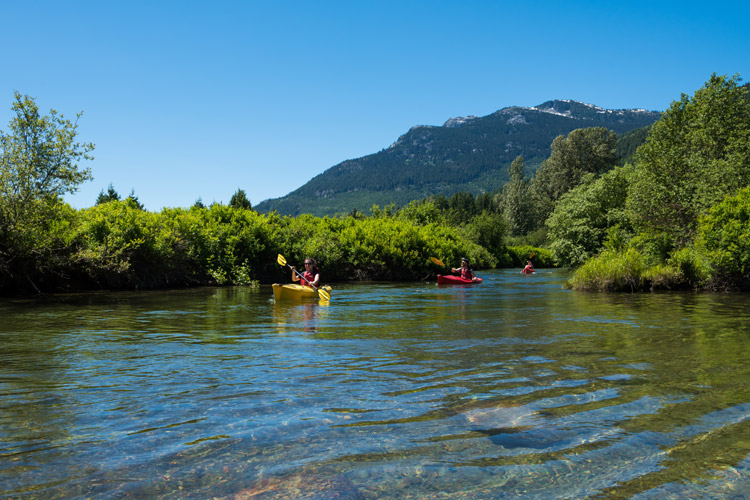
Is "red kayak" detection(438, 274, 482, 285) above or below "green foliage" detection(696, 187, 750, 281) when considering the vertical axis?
below

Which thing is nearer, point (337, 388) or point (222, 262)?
point (337, 388)

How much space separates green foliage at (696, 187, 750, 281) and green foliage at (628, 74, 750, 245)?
12.2 feet

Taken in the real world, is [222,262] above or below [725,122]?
below

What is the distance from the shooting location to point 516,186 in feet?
284

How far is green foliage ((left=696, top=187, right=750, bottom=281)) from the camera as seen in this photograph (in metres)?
17.8

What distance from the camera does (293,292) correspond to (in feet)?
56.2

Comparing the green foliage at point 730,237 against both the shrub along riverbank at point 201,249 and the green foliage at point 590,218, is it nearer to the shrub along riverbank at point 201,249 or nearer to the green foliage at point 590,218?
the shrub along riverbank at point 201,249

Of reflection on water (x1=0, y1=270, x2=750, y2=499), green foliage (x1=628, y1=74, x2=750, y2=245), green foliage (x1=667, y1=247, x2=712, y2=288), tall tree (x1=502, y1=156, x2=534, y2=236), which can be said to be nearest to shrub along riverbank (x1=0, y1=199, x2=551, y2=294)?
reflection on water (x1=0, y1=270, x2=750, y2=499)

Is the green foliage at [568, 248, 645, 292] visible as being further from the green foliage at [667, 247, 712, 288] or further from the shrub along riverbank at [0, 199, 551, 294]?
the shrub along riverbank at [0, 199, 551, 294]

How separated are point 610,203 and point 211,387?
143 ft

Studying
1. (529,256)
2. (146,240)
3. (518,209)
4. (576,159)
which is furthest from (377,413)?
(518,209)

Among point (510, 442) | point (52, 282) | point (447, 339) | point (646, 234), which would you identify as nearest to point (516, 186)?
point (646, 234)

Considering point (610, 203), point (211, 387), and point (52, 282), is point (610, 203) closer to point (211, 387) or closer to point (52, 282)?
point (52, 282)

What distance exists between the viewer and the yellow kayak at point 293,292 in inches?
661
